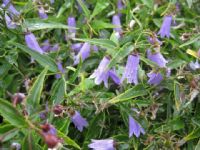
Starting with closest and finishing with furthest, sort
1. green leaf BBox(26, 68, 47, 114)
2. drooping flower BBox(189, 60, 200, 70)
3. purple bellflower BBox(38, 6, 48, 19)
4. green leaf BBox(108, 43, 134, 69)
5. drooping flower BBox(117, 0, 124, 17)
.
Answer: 1. green leaf BBox(26, 68, 47, 114)
2. green leaf BBox(108, 43, 134, 69)
3. drooping flower BBox(189, 60, 200, 70)
4. purple bellflower BBox(38, 6, 48, 19)
5. drooping flower BBox(117, 0, 124, 17)

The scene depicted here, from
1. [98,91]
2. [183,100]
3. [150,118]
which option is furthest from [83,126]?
[183,100]

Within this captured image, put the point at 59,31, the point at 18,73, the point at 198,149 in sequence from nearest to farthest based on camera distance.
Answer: the point at 198,149 < the point at 18,73 < the point at 59,31

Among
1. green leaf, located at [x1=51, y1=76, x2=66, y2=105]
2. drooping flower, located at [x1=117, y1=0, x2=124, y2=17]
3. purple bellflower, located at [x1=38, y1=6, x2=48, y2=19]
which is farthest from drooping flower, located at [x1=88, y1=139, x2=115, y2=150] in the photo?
drooping flower, located at [x1=117, y1=0, x2=124, y2=17]

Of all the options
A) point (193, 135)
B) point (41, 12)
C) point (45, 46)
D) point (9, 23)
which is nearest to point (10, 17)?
point (9, 23)

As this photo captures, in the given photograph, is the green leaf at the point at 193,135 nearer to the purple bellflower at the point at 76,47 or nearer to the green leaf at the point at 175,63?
the green leaf at the point at 175,63

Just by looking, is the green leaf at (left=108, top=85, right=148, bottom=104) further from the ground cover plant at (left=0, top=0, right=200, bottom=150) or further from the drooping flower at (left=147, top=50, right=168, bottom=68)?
the drooping flower at (left=147, top=50, right=168, bottom=68)

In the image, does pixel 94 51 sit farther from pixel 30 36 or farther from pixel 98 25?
pixel 30 36
